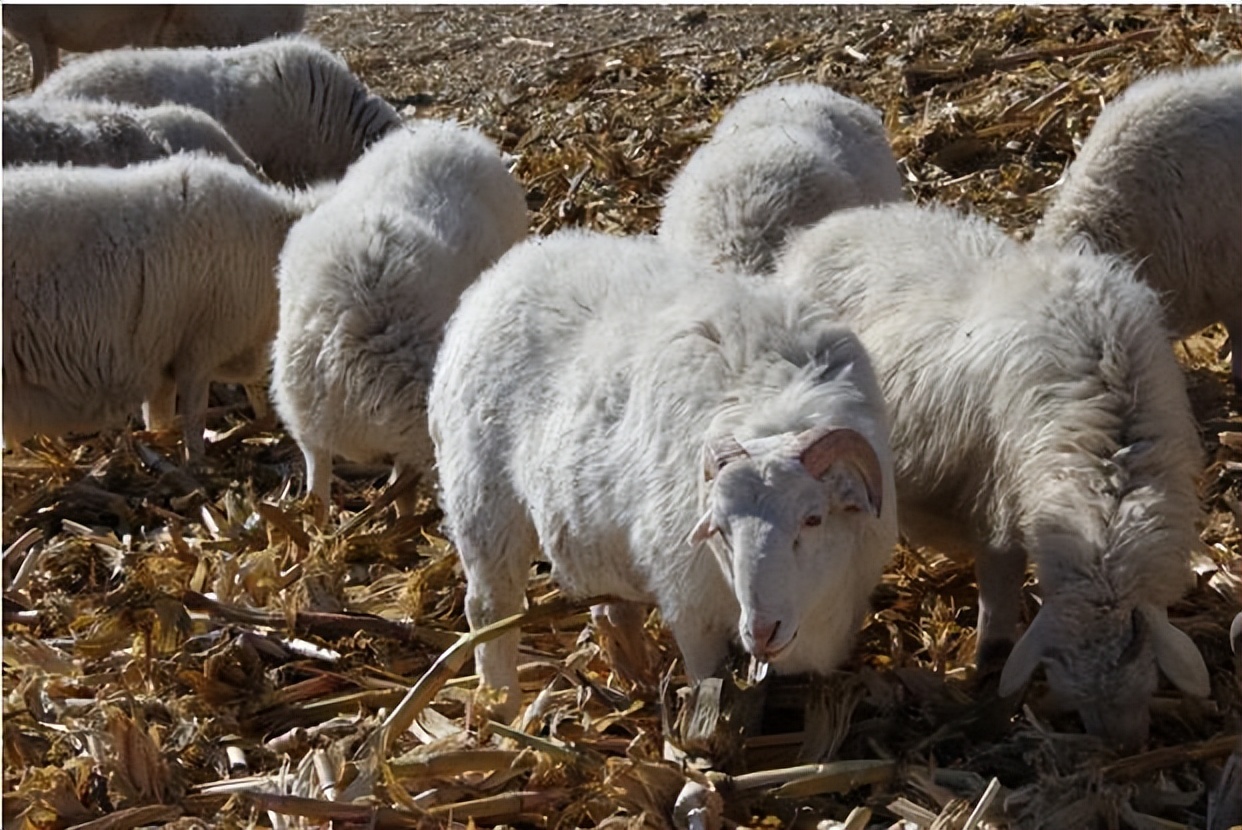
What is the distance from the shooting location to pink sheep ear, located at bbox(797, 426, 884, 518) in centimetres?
363

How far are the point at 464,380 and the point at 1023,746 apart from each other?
1929 millimetres

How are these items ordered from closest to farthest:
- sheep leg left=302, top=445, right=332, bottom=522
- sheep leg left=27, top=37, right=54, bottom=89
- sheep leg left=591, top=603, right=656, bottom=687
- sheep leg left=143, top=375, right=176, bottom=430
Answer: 1. sheep leg left=591, top=603, right=656, bottom=687
2. sheep leg left=302, top=445, right=332, bottom=522
3. sheep leg left=143, top=375, right=176, bottom=430
4. sheep leg left=27, top=37, right=54, bottom=89

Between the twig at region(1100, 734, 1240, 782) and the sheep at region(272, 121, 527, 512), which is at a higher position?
the sheep at region(272, 121, 527, 512)

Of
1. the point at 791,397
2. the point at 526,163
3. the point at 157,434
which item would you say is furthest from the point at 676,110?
the point at 791,397

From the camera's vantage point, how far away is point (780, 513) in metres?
3.60

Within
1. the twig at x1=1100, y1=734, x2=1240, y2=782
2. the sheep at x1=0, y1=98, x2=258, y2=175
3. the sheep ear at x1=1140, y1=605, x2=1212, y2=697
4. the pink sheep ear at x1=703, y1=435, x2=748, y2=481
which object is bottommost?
the twig at x1=1100, y1=734, x2=1240, y2=782

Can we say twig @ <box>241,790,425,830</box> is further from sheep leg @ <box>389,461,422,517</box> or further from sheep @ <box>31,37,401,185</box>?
sheep @ <box>31,37,401,185</box>

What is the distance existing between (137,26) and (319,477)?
7.80 meters

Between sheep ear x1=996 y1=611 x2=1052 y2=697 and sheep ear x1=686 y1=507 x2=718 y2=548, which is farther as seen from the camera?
sheep ear x1=996 y1=611 x2=1052 y2=697

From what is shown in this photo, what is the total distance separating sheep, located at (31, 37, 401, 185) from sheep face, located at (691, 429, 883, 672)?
21.8 ft

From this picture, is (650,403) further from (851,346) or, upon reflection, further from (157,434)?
(157,434)

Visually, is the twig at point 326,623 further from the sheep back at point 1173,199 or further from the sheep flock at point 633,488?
the sheep back at point 1173,199

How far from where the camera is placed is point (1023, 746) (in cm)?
400

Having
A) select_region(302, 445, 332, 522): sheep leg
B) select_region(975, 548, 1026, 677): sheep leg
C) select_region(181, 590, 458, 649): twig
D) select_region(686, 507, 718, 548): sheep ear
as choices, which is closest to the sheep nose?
select_region(686, 507, 718, 548): sheep ear
